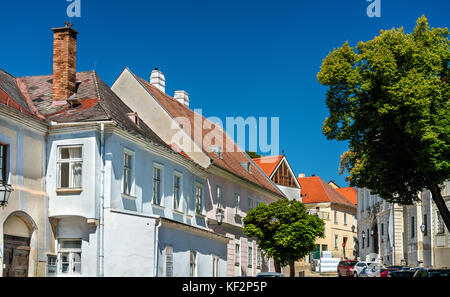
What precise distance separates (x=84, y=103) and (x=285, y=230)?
42.0 ft

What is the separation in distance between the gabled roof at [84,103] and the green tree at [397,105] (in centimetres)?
882

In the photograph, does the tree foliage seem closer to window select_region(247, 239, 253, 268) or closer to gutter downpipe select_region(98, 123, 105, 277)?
window select_region(247, 239, 253, 268)

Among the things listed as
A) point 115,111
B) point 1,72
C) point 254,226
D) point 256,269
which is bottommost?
point 256,269

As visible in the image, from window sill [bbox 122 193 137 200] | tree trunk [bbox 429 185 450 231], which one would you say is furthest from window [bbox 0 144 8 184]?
tree trunk [bbox 429 185 450 231]

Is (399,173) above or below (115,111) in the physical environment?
below

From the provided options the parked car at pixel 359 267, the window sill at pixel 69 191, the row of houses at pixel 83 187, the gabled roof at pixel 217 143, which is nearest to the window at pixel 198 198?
the gabled roof at pixel 217 143

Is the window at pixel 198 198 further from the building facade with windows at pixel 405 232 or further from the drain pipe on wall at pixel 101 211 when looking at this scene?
the building facade with windows at pixel 405 232

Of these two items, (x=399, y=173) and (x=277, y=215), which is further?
(x=277, y=215)

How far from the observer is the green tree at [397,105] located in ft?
87.2

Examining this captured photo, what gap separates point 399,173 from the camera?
97.3 feet

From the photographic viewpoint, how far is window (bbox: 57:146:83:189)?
2389cm
